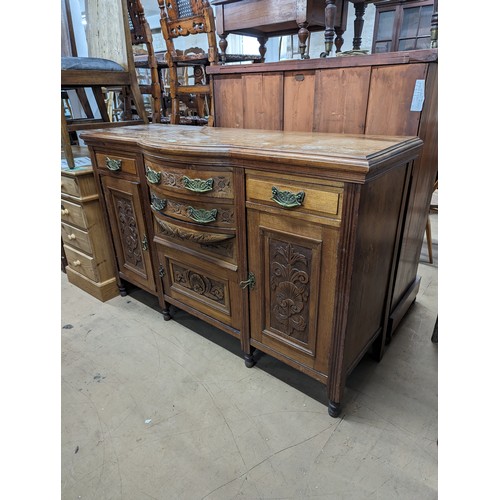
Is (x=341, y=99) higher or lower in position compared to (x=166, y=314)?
higher

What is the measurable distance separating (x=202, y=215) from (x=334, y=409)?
0.85 meters

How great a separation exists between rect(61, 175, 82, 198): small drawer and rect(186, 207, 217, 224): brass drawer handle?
33.3 inches

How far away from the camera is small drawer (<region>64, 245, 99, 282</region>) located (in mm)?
1943

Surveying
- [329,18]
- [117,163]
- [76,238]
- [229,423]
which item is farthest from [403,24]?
[229,423]

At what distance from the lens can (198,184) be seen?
1.19m

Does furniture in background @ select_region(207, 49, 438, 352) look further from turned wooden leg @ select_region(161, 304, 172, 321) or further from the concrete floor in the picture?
turned wooden leg @ select_region(161, 304, 172, 321)

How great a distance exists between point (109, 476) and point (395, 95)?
1.61 metres

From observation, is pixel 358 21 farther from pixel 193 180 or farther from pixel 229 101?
pixel 193 180

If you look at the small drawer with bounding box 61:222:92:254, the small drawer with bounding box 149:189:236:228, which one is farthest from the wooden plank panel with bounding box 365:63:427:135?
the small drawer with bounding box 61:222:92:254

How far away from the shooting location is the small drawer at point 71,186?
176 centimetres

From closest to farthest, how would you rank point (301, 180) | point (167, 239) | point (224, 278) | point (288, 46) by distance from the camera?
point (301, 180), point (224, 278), point (167, 239), point (288, 46)

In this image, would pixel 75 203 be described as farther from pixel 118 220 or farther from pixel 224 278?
pixel 224 278

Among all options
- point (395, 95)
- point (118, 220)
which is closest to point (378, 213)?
point (395, 95)

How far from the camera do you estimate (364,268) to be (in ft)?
3.52
